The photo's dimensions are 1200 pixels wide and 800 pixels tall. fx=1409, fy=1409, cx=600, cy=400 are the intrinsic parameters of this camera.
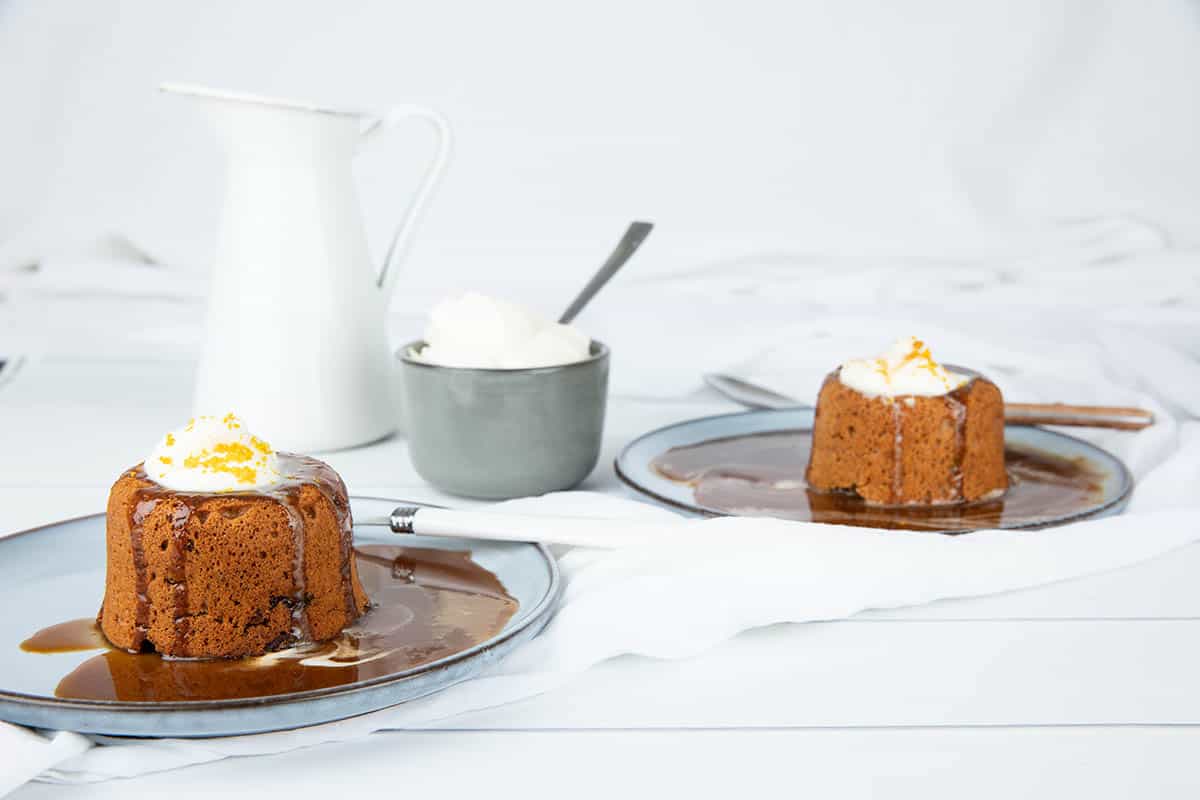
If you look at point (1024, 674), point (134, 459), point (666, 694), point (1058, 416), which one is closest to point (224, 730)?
point (666, 694)

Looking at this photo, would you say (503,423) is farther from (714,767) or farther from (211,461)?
(714,767)

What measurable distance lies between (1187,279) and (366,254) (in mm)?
1685

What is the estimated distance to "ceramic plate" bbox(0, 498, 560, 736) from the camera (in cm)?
88

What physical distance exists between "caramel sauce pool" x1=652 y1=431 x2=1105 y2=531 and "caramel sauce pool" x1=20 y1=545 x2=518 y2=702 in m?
0.35

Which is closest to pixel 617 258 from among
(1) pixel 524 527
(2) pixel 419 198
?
(2) pixel 419 198

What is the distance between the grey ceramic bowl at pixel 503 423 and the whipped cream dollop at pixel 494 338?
24 mm

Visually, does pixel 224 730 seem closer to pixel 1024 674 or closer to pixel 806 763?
pixel 806 763

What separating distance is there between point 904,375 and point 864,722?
1.79 ft

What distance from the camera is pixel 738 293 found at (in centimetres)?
287

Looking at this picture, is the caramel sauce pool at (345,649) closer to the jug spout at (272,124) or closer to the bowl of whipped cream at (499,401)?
the bowl of whipped cream at (499,401)

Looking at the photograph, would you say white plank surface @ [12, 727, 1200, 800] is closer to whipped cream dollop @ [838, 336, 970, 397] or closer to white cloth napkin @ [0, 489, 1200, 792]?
white cloth napkin @ [0, 489, 1200, 792]

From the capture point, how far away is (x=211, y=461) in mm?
1072

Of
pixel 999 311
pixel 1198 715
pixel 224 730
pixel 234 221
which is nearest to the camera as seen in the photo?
pixel 224 730

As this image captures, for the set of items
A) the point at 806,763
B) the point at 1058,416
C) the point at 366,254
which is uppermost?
the point at 366,254
